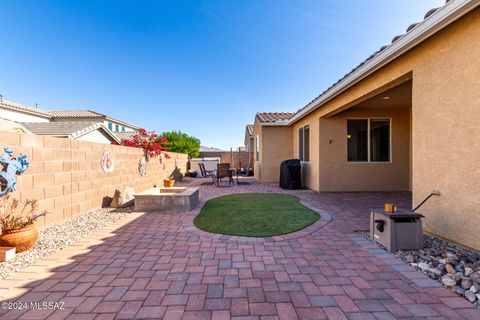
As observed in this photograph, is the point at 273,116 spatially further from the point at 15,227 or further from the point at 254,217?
the point at 15,227

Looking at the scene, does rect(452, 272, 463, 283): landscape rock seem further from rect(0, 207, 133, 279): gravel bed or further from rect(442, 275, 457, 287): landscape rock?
rect(0, 207, 133, 279): gravel bed

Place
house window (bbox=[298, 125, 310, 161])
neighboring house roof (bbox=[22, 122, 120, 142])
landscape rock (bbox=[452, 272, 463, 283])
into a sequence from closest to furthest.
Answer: landscape rock (bbox=[452, 272, 463, 283]), house window (bbox=[298, 125, 310, 161]), neighboring house roof (bbox=[22, 122, 120, 142])

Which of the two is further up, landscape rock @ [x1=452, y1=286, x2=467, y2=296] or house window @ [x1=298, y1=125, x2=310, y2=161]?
house window @ [x1=298, y1=125, x2=310, y2=161]

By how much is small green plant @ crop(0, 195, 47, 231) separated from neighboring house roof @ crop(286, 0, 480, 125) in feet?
19.8

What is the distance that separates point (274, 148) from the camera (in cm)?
1152

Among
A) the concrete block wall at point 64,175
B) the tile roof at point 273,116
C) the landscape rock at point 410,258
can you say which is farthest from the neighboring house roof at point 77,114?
the landscape rock at point 410,258

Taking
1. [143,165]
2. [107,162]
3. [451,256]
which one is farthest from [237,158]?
[451,256]

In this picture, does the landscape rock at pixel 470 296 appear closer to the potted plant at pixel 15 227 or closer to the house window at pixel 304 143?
the potted plant at pixel 15 227

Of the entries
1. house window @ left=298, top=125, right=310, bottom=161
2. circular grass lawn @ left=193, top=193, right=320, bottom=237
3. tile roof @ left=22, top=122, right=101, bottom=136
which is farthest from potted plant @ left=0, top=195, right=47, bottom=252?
tile roof @ left=22, top=122, right=101, bottom=136

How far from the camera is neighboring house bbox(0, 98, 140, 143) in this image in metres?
13.4

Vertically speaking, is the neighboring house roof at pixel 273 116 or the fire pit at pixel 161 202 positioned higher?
the neighboring house roof at pixel 273 116

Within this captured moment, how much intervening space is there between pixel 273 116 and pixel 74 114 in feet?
83.0

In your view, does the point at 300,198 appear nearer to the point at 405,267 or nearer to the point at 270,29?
A: the point at 405,267

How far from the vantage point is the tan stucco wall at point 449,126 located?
2881mm
